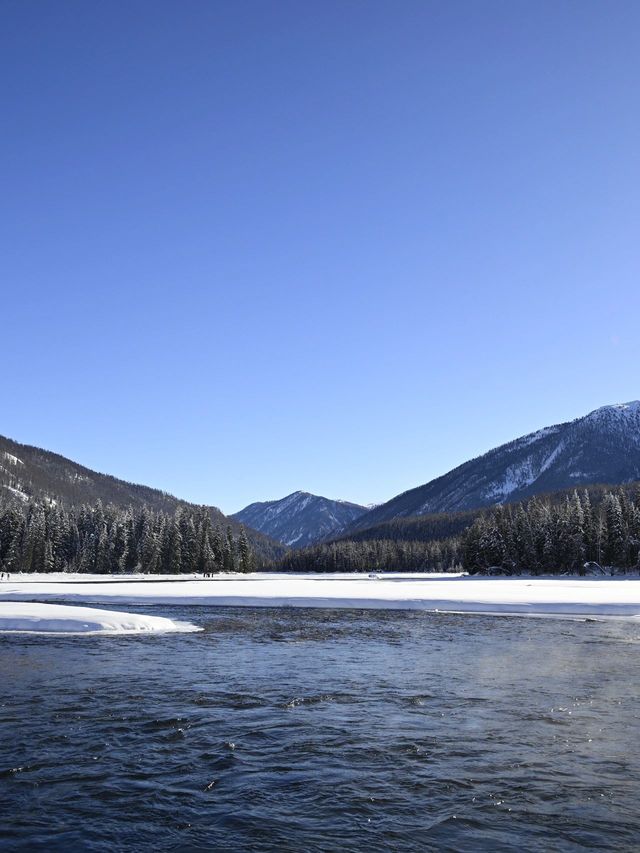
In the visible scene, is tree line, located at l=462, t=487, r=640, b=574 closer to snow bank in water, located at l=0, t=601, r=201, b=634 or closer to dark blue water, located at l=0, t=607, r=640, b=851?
dark blue water, located at l=0, t=607, r=640, b=851

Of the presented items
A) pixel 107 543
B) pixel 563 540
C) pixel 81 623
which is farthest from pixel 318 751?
pixel 107 543

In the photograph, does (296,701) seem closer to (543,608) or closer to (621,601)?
(543,608)

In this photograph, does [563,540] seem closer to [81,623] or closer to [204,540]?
[204,540]

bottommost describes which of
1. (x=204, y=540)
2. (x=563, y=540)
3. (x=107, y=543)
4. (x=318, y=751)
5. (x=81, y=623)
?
(x=81, y=623)

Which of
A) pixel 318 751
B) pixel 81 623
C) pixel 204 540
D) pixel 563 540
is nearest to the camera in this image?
pixel 318 751

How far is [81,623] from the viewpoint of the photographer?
32.5 metres

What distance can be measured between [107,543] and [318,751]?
385ft

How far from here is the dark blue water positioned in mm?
9172

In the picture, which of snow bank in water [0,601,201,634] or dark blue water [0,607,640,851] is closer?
dark blue water [0,607,640,851]

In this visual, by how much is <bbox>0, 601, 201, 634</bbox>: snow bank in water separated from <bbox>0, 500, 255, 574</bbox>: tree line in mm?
85176

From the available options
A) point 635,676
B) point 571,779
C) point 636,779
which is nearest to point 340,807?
point 571,779

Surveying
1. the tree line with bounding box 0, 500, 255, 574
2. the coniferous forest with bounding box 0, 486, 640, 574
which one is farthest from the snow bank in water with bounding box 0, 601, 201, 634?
the tree line with bounding box 0, 500, 255, 574

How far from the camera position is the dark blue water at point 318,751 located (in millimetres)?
9172

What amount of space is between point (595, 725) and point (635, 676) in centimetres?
728
